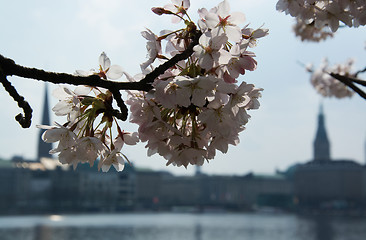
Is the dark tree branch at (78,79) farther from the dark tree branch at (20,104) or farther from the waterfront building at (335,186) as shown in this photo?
the waterfront building at (335,186)

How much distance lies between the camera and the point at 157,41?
2.97ft

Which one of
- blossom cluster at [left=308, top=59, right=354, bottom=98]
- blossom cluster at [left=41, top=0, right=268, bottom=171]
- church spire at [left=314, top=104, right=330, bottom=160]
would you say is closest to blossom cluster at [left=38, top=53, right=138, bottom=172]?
blossom cluster at [left=41, top=0, right=268, bottom=171]

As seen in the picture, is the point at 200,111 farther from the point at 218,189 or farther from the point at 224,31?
the point at 218,189

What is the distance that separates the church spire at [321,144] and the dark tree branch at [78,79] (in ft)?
413

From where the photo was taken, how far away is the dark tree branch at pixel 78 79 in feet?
2.58

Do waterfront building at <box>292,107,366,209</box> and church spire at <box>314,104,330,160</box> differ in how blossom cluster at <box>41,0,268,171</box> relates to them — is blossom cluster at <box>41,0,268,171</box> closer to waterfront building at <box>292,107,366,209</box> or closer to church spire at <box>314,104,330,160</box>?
waterfront building at <box>292,107,366,209</box>

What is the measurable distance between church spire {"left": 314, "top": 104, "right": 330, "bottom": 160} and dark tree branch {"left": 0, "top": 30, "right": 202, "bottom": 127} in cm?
12575

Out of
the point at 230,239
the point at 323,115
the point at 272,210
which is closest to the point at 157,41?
the point at 230,239

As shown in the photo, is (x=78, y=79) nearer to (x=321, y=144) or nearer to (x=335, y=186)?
(x=335, y=186)

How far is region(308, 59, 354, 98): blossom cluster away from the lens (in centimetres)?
419

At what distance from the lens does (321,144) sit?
12669 centimetres

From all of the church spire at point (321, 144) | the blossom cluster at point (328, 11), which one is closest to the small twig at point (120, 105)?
the blossom cluster at point (328, 11)

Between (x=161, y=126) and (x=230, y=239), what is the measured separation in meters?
40.5

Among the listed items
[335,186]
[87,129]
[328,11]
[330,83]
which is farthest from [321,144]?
[87,129]
